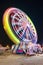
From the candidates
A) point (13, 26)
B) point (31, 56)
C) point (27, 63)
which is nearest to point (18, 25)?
point (13, 26)

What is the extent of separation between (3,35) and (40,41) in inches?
25.4

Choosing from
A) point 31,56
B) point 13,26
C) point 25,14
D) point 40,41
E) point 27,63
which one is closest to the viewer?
point 27,63

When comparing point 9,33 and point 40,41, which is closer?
point 9,33

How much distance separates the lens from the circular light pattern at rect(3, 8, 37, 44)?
7.52 feet

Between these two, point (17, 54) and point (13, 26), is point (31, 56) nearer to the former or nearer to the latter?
point (17, 54)

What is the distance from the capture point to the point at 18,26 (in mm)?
2455

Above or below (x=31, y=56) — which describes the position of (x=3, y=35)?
above

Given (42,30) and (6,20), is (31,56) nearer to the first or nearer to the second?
(6,20)

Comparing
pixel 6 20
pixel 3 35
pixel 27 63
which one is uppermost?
pixel 6 20

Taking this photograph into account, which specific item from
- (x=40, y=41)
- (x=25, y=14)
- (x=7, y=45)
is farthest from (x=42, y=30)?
(x=7, y=45)

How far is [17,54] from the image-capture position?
7.39ft

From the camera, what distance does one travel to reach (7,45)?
2459 millimetres

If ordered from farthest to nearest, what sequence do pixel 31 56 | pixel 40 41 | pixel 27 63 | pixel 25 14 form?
1. pixel 40 41
2. pixel 25 14
3. pixel 31 56
4. pixel 27 63

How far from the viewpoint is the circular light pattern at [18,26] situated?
7.52 ft
